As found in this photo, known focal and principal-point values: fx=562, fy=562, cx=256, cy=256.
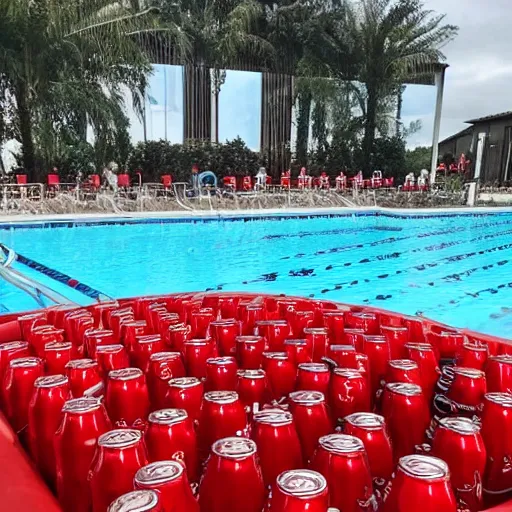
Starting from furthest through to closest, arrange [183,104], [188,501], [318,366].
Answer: [183,104]
[318,366]
[188,501]

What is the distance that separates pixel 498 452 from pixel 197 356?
73 cm

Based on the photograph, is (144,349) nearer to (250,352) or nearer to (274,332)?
(250,352)

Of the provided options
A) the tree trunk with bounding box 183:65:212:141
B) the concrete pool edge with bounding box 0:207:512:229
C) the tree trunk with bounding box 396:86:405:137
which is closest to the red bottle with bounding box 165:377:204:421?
the concrete pool edge with bounding box 0:207:512:229

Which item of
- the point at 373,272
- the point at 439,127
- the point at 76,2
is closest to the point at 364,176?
the point at 439,127

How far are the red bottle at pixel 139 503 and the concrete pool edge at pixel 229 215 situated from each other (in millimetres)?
9853

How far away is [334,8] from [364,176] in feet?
16.2

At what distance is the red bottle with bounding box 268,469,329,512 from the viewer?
0.70m

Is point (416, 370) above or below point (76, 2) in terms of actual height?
below

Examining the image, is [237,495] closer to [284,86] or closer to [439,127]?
[284,86]

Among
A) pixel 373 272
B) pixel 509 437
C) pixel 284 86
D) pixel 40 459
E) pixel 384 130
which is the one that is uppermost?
pixel 284 86

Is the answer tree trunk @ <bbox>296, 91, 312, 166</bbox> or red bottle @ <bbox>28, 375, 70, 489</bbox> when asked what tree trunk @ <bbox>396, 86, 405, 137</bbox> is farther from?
red bottle @ <bbox>28, 375, 70, 489</bbox>

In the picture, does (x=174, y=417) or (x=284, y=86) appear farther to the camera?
(x=284, y=86)

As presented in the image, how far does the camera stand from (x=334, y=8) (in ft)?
53.3

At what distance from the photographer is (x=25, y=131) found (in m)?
12.2
